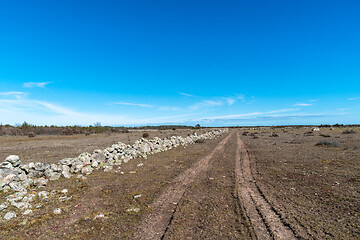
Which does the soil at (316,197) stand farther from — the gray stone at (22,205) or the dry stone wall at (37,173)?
the gray stone at (22,205)

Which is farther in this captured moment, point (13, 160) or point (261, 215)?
point (13, 160)

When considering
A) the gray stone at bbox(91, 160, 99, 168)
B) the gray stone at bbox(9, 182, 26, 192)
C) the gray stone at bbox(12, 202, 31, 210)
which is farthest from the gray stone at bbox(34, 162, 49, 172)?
the gray stone at bbox(12, 202, 31, 210)

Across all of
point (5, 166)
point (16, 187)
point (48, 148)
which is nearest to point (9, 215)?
point (16, 187)

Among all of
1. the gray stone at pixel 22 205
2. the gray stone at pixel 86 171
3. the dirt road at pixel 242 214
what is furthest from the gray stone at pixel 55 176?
the dirt road at pixel 242 214

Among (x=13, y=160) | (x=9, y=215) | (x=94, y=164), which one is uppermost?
(x=13, y=160)

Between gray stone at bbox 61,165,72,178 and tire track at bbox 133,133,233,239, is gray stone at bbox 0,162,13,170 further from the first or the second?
tire track at bbox 133,133,233,239

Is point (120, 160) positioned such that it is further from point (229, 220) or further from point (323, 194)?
point (323, 194)

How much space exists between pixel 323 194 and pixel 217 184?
3.75 metres

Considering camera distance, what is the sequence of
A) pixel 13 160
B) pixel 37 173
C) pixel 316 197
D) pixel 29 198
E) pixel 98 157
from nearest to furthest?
pixel 29 198, pixel 316 197, pixel 13 160, pixel 37 173, pixel 98 157

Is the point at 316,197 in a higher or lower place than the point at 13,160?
lower

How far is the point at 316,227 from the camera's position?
432 cm

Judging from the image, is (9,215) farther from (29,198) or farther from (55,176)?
(55,176)

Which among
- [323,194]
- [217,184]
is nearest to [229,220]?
[217,184]

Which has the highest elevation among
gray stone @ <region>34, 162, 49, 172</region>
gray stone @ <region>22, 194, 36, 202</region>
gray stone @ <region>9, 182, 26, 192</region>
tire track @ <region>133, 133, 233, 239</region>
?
gray stone @ <region>34, 162, 49, 172</region>
